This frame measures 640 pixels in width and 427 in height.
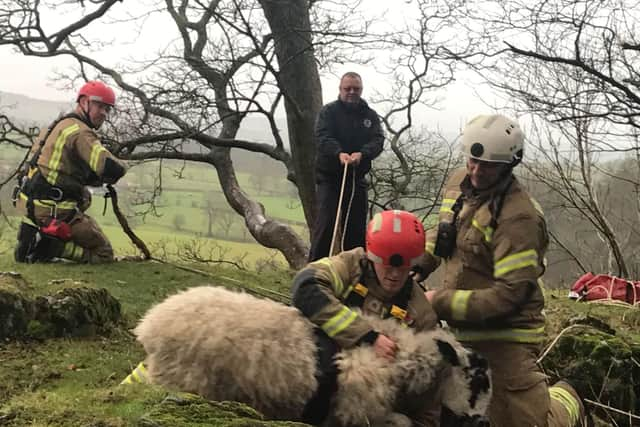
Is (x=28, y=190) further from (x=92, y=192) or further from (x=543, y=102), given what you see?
(x=543, y=102)

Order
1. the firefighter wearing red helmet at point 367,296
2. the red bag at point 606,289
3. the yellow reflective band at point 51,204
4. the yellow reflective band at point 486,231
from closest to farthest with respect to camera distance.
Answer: the firefighter wearing red helmet at point 367,296
the yellow reflective band at point 486,231
the yellow reflective band at point 51,204
the red bag at point 606,289

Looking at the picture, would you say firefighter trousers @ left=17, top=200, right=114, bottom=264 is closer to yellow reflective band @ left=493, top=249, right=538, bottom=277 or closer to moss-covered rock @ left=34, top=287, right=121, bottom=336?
moss-covered rock @ left=34, top=287, right=121, bottom=336

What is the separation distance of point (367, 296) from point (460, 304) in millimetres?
704

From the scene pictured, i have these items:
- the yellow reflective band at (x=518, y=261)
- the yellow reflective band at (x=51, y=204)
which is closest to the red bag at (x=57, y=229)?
the yellow reflective band at (x=51, y=204)

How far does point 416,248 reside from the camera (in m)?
3.53

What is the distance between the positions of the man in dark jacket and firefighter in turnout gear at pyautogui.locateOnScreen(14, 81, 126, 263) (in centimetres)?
252

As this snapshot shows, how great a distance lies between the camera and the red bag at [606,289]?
8.10 metres

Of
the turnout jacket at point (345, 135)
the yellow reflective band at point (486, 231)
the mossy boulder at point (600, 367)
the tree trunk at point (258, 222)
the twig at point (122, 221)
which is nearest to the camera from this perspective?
the yellow reflective band at point (486, 231)

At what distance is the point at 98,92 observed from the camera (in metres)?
7.70

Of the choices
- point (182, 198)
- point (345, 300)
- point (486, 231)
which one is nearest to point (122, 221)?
point (345, 300)

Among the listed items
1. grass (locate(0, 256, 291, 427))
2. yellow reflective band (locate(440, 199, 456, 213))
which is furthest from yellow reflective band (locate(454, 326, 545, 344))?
grass (locate(0, 256, 291, 427))

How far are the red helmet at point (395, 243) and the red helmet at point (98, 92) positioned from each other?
5307 mm

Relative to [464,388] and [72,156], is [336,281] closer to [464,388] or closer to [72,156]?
[464,388]

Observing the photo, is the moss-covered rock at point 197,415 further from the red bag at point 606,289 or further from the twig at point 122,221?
the red bag at point 606,289
